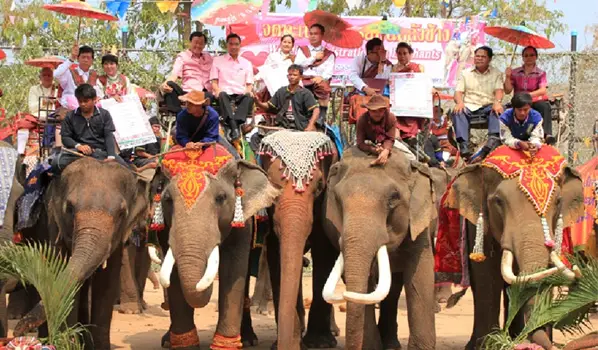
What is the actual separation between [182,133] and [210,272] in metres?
1.85

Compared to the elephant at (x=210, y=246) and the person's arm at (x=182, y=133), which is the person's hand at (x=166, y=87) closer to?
the person's arm at (x=182, y=133)

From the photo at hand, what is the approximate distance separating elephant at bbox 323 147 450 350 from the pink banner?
33.4 ft

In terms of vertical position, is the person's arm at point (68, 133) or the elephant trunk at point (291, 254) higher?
the person's arm at point (68, 133)

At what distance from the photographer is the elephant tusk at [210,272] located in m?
11.8

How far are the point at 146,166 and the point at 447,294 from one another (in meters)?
6.34

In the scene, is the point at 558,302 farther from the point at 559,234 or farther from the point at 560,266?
Answer: the point at 559,234

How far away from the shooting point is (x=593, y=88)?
22.4 metres

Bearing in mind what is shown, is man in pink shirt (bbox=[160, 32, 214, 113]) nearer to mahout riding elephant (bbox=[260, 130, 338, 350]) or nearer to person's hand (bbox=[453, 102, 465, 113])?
mahout riding elephant (bbox=[260, 130, 338, 350])

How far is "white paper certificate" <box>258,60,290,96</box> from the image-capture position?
51.0 feet

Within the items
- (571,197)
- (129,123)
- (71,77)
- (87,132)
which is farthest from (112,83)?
(571,197)

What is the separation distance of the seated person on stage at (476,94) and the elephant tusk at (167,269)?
4.47m

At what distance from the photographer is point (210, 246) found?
1220 centimetres

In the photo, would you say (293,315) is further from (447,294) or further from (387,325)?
(447,294)

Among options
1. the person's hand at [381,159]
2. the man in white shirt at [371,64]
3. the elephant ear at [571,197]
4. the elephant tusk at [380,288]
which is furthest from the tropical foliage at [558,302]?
the man in white shirt at [371,64]
